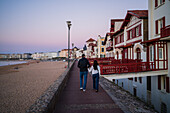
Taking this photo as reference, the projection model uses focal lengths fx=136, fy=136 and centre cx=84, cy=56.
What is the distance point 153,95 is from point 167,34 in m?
5.41

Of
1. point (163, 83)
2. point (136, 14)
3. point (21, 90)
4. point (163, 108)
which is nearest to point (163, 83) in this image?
point (163, 83)

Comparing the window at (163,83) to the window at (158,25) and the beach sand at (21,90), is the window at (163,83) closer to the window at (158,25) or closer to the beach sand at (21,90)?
the window at (158,25)

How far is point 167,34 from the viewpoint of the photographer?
9.80 meters

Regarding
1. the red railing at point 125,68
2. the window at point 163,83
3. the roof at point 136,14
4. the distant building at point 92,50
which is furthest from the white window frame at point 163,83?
the distant building at point 92,50

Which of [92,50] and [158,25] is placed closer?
[158,25]

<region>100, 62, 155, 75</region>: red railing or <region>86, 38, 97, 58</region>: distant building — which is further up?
<region>86, 38, 97, 58</region>: distant building

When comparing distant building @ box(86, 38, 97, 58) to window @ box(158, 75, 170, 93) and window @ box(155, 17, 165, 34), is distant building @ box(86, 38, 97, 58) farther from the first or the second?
window @ box(158, 75, 170, 93)

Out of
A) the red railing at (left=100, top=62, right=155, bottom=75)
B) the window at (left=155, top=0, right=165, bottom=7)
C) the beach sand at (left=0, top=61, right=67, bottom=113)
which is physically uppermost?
the window at (left=155, top=0, right=165, bottom=7)

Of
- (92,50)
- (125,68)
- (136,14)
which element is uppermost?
(136,14)

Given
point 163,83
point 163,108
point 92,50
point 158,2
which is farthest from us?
point 92,50

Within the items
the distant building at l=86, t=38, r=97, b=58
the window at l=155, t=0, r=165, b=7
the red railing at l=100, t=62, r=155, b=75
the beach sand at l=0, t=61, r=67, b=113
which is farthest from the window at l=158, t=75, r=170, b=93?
the distant building at l=86, t=38, r=97, b=58

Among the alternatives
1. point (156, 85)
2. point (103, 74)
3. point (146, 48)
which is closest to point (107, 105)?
point (103, 74)

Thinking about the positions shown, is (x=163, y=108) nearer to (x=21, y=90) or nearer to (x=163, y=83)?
(x=163, y=83)

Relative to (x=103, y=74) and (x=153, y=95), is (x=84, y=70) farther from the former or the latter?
(x=153, y=95)
